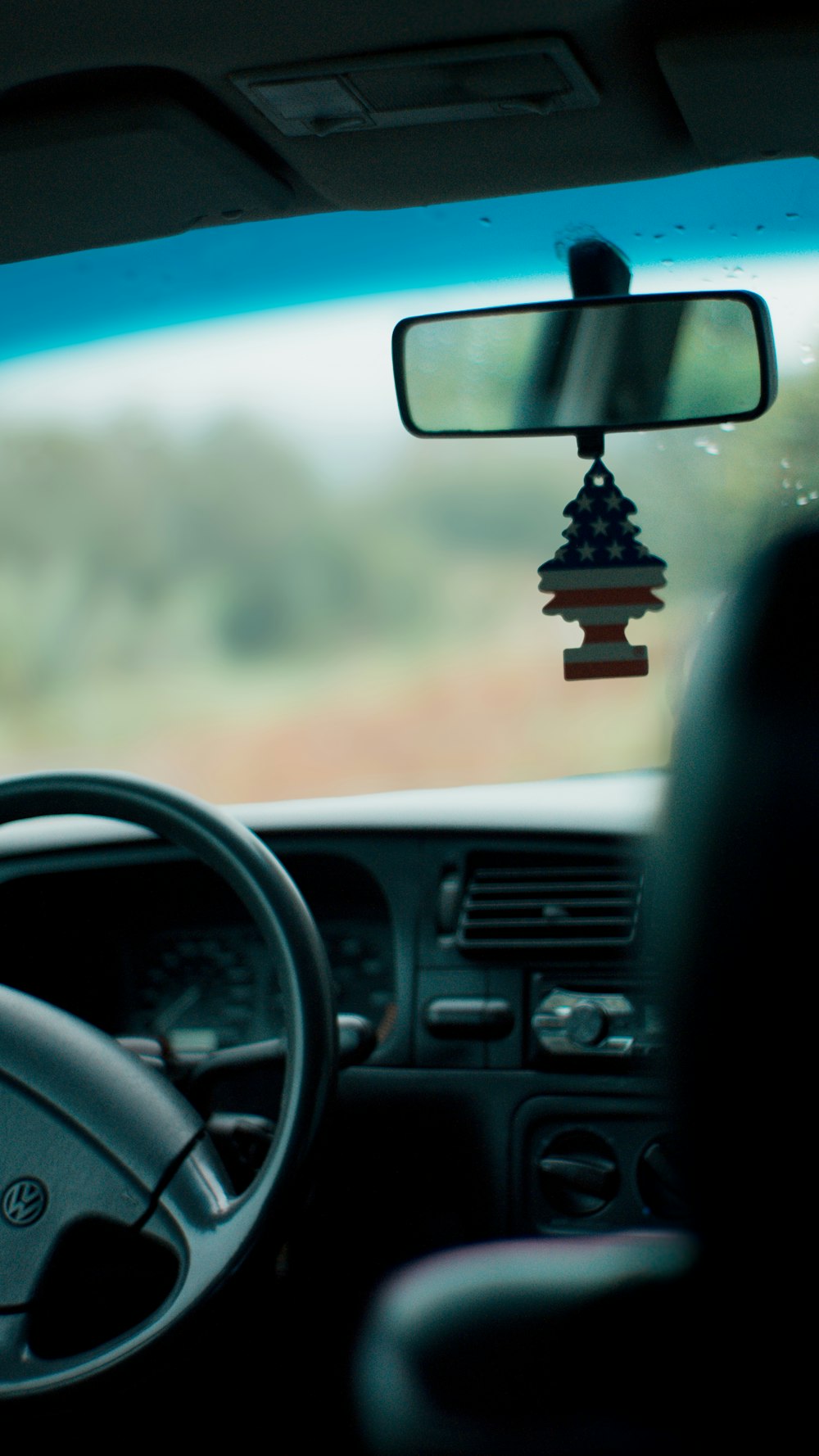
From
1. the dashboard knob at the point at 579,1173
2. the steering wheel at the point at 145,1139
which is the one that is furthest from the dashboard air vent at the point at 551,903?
the steering wheel at the point at 145,1139

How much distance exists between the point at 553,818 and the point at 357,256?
2145mm

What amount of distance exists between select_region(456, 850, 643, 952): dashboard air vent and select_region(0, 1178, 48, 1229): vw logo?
3.90 ft

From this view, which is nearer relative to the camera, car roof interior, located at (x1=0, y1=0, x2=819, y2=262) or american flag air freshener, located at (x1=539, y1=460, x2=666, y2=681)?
car roof interior, located at (x1=0, y1=0, x2=819, y2=262)

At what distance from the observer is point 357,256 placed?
4.46 metres

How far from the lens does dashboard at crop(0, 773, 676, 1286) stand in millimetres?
2961

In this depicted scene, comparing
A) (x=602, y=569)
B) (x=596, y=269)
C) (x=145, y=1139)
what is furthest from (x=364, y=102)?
(x=145, y=1139)

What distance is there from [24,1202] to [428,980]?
46.6 inches

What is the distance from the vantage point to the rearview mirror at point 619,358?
116 inches

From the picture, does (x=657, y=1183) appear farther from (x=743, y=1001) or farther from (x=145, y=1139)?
(x=743, y=1001)

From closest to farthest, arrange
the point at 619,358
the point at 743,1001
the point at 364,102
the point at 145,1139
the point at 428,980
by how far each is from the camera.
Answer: the point at 743,1001 → the point at 145,1139 → the point at 364,102 → the point at 619,358 → the point at 428,980

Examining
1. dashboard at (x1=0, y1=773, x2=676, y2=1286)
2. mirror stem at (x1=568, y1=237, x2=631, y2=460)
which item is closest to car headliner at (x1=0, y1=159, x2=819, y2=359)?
mirror stem at (x1=568, y1=237, x2=631, y2=460)

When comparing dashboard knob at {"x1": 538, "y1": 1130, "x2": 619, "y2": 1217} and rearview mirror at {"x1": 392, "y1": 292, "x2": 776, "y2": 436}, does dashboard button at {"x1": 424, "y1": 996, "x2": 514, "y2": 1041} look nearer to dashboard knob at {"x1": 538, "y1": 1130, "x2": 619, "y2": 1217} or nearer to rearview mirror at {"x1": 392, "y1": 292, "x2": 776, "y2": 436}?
dashboard knob at {"x1": 538, "y1": 1130, "x2": 619, "y2": 1217}

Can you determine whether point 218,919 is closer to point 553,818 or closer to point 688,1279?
point 553,818

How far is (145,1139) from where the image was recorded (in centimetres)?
210
